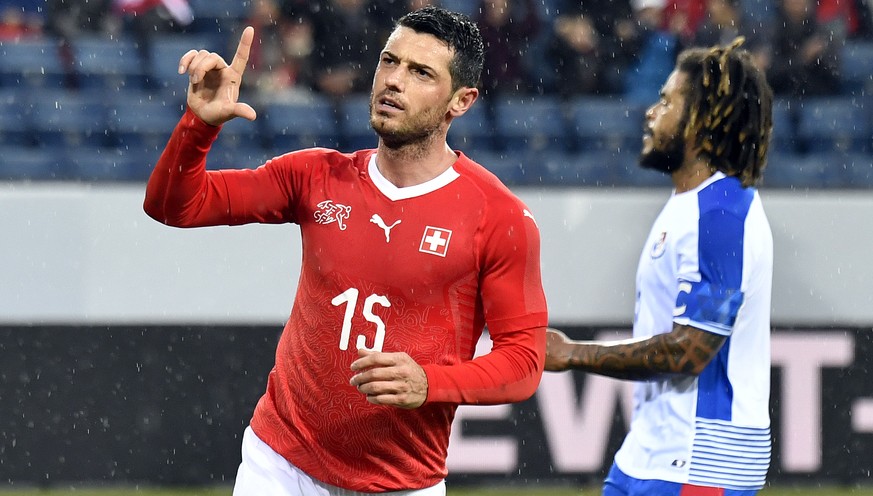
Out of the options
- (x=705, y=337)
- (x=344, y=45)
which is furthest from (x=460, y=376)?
(x=344, y=45)

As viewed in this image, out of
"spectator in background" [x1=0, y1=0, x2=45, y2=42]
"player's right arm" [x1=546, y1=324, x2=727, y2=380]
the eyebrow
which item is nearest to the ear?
the eyebrow

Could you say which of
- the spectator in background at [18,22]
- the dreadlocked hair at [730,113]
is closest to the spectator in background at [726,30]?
the spectator in background at [18,22]

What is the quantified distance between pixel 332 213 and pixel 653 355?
3.31ft

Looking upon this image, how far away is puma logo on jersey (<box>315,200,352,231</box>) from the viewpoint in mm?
3408

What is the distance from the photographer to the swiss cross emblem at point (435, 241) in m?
3.35

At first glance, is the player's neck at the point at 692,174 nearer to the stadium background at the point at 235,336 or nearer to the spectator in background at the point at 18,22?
the stadium background at the point at 235,336

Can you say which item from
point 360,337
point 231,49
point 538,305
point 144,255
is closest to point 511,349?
point 538,305

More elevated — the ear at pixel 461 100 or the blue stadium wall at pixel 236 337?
the ear at pixel 461 100

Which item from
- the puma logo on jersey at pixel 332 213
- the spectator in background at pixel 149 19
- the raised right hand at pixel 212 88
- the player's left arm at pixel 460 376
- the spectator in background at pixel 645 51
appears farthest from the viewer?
the spectator in background at pixel 149 19

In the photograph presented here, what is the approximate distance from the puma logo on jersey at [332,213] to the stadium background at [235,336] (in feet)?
11.2

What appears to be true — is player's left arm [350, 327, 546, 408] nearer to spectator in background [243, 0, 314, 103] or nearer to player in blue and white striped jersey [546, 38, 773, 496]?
player in blue and white striped jersey [546, 38, 773, 496]

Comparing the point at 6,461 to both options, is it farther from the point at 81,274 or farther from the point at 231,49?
the point at 231,49

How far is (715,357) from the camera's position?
3.72m

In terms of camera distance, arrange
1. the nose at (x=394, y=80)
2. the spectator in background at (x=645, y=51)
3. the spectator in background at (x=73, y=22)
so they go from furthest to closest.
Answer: the spectator in background at (x=73, y=22) < the spectator in background at (x=645, y=51) < the nose at (x=394, y=80)
